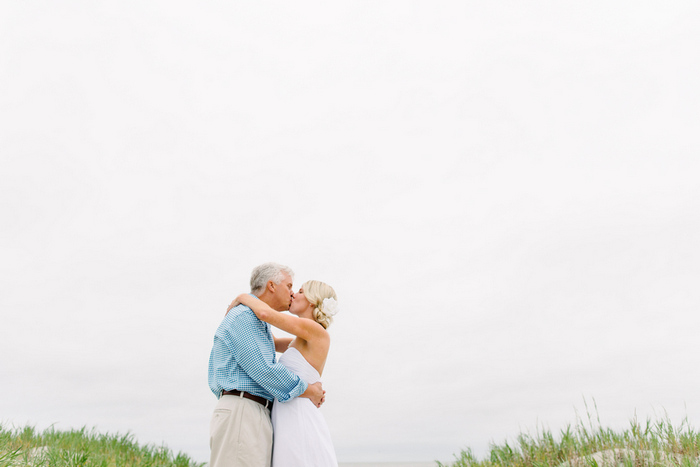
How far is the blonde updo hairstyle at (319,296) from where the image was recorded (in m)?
5.47

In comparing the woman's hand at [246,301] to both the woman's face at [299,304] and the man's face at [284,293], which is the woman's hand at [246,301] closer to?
the man's face at [284,293]

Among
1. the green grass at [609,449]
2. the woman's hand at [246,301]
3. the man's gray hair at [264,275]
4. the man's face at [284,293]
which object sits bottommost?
the green grass at [609,449]

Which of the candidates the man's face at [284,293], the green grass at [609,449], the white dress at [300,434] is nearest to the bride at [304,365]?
the white dress at [300,434]

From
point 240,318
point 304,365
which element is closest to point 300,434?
point 304,365

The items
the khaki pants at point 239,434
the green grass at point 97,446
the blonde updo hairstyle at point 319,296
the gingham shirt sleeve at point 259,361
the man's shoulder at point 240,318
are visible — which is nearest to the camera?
the khaki pants at point 239,434

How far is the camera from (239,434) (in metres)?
4.60

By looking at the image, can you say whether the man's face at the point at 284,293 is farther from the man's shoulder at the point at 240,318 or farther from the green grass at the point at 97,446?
the green grass at the point at 97,446

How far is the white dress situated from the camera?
4758 mm

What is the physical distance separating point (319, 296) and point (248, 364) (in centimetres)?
109

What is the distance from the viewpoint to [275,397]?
486 cm

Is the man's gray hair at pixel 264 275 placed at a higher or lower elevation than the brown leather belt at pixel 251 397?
higher

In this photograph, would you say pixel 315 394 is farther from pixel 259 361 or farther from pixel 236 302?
pixel 236 302

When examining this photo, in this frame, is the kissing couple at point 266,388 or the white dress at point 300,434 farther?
the white dress at point 300,434

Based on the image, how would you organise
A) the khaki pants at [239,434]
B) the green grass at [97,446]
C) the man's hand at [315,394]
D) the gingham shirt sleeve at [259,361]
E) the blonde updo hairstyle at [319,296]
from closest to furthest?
the khaki pants at [239,434], the gingham shirt sleeve at [259,361], the man's hand at [315,394], the blonde updo hairstyle at [319,296], the green grass at [97,446]
